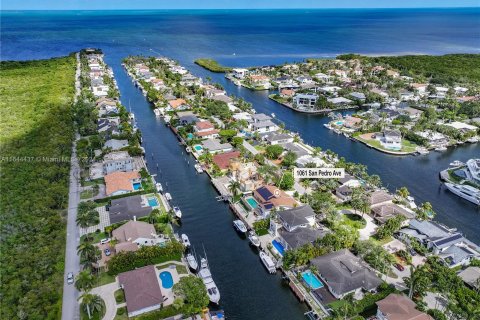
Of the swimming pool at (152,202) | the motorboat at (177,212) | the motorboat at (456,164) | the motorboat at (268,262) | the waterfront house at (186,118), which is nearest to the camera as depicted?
Answer: the motorboat at (268,262)

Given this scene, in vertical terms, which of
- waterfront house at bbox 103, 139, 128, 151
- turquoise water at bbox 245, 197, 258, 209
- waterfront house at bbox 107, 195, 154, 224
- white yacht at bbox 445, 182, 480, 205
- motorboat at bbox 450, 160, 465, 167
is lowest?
waterfront house at bbox 107, 195, 154, 224

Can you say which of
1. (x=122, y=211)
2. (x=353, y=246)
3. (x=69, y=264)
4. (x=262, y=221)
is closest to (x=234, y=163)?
(x=262, y=221)

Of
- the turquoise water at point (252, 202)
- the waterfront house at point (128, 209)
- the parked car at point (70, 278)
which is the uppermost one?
the turquoise water at point (252, 202)

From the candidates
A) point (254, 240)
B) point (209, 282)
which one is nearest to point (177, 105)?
point (254, 240)

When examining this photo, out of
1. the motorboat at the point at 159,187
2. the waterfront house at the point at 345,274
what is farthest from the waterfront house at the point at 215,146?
the waterfront house at the point at 345,274

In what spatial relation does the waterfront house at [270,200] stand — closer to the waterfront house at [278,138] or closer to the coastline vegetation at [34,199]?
the waterfront house at [278,138]

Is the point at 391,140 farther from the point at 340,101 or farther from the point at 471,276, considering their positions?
the point at 471,276

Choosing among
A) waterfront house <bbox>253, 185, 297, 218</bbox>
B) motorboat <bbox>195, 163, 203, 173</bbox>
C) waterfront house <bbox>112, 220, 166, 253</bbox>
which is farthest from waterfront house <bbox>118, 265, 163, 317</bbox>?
motorboat <bbox>195, 163, 203, 173</bbox>

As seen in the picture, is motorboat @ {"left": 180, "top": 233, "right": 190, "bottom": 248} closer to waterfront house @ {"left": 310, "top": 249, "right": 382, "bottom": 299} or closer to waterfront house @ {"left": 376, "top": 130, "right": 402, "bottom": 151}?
waterfront house @ {"left": 310, "top": 249, "right": 382, "bottom": 299}

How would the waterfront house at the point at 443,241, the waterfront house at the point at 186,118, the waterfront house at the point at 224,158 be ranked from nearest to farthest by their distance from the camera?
the waterfront house at the point at 443,241 → the waterfront house at the point at 224,158 → the waterfront house at the point at 186,118
